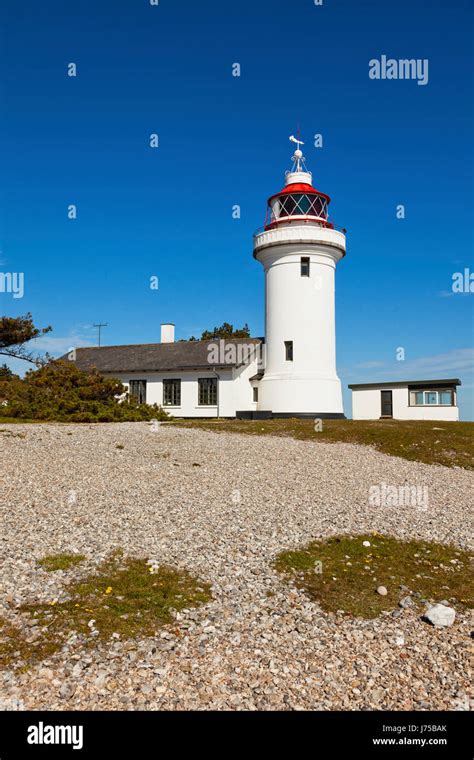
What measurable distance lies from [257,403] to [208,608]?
83.7 ft

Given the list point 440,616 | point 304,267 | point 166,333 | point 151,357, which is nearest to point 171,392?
point 151,357

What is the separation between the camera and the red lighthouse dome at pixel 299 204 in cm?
2973

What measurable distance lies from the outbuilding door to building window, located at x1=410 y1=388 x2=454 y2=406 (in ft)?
4.37

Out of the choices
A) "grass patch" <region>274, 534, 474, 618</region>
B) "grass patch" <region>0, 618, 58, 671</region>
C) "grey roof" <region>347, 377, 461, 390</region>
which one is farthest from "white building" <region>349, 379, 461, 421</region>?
"grass patch" <region>0, 618, 58, 671</region>

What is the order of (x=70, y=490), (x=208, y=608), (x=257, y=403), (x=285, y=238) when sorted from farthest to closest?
(x=257, y=403), (x=285, y=238), (x=70, y=490), (x=208, y=608)

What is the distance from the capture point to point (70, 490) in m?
10.9

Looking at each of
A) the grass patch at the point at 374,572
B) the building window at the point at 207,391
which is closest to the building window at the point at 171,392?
the building window at the point at 207,391

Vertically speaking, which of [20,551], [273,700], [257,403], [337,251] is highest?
[337,251]

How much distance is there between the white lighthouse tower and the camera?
29234 millimetres

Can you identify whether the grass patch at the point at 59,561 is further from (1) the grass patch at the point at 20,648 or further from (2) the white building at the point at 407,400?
(2) the white building at the point at 407,400

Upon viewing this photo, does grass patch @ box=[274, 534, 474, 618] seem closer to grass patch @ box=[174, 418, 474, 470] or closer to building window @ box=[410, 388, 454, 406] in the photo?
grass patch @ box=[174, 418, 474, 470]

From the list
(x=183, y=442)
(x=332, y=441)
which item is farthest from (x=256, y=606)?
(x=332, y=441)
